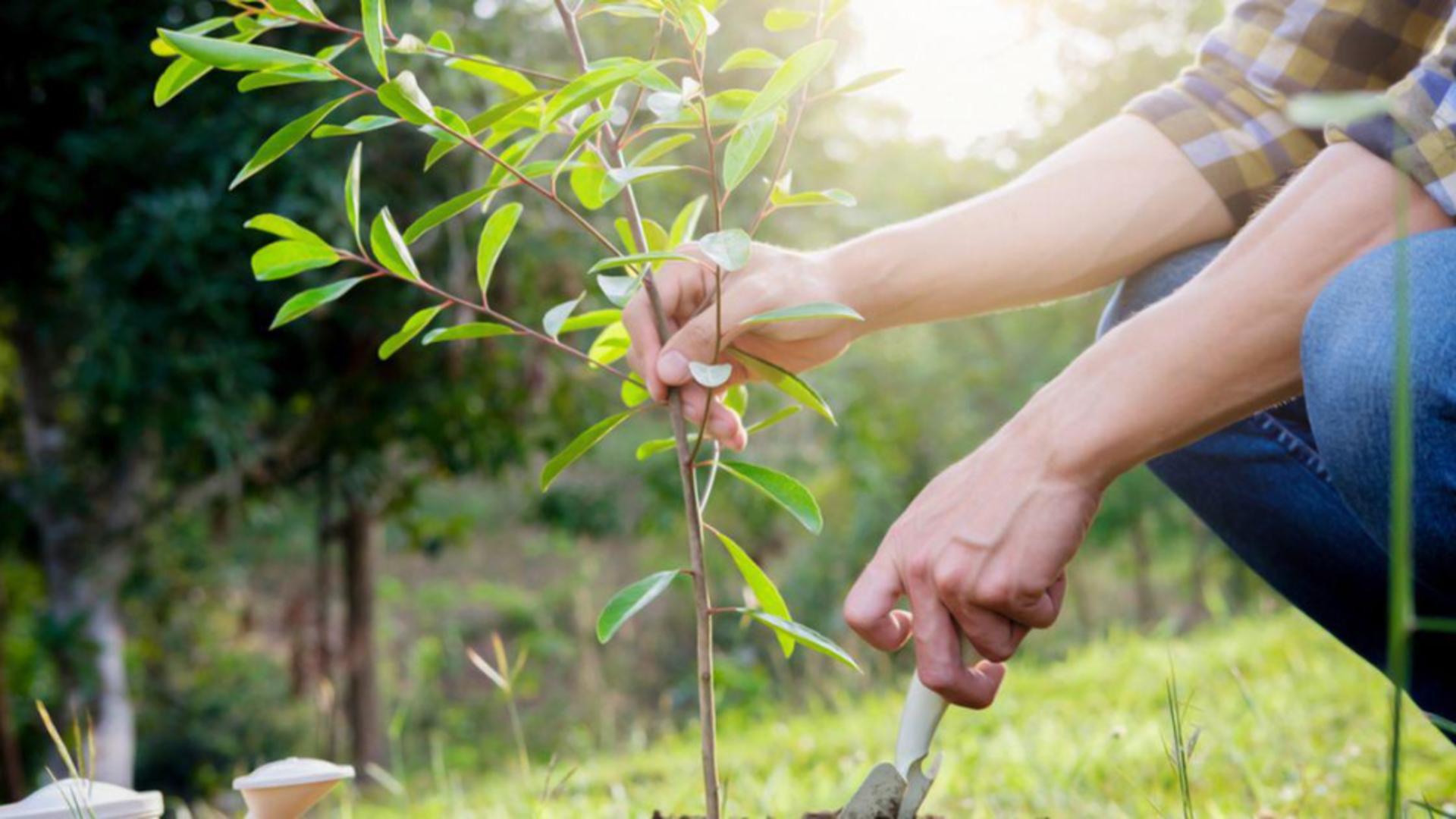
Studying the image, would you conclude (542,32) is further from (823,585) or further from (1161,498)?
(1161,498)

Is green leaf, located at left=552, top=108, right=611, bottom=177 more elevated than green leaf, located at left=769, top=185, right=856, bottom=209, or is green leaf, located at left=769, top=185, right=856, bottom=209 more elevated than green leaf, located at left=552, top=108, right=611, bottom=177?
green leaf, located at left=552, top=108, right=611, bottom=177

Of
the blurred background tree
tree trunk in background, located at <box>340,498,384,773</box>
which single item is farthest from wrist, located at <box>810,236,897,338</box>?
tree trunk in background, located at <box>340,498,384,773</box>

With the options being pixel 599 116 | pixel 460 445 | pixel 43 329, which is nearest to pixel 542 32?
pixel 460 445

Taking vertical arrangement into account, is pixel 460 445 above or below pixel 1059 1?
below

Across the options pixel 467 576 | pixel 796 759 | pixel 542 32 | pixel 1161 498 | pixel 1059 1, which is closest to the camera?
pixel 796 759

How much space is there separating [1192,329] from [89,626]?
5.52m

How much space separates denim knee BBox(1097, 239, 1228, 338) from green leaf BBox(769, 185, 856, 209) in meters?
0.39

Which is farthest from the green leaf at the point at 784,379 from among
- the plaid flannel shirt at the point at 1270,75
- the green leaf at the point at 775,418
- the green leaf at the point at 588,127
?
the plaid flannel shirt at the point at 1270,75

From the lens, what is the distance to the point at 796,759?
8.49 ft

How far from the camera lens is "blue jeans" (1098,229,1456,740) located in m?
0.80

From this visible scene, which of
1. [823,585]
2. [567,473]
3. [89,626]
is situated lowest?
[823,585]

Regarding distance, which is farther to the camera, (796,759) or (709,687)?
(796,759)

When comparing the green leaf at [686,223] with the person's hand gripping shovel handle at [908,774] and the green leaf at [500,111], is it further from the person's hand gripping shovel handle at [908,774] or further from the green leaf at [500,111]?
the person's hand gripping shovel handle at [908,774]

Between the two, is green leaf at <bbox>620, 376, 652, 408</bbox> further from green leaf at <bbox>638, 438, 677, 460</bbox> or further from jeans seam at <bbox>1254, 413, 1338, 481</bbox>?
jeans seam at <bbox>1254, 413, 1338, 481</bbox>
